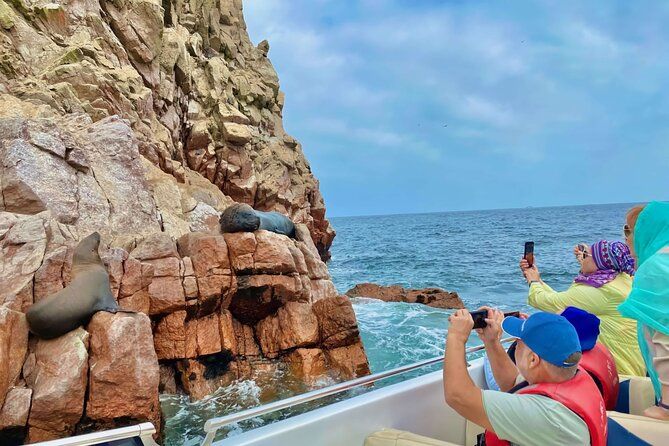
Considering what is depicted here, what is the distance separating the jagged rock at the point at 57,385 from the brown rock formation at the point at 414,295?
1478 cm

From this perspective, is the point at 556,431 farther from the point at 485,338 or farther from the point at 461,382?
the point at 485,338

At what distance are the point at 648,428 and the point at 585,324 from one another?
62 cm

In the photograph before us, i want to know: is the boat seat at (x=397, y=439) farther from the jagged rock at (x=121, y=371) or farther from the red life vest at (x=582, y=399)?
the jagged rock at (x=121, y=371)

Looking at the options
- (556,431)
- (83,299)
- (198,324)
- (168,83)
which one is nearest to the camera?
(556,431)

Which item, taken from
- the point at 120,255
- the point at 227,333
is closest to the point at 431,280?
the point at 227,333

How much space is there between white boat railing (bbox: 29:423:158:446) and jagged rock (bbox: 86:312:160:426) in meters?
3.83

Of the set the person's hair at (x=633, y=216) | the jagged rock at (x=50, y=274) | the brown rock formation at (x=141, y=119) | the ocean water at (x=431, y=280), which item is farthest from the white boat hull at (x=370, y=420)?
the brown rock formation at (x=141, y=119)

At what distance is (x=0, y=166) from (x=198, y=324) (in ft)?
16.3

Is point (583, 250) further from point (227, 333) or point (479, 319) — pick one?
point (227, 333)

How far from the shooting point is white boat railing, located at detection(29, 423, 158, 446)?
2012mm

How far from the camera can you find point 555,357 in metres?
2.11

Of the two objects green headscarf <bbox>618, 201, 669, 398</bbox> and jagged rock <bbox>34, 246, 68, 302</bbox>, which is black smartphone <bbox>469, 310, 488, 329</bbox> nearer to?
green headscarf <bbox>618, 201, 669, 398</bbox>

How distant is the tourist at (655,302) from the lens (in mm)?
1982

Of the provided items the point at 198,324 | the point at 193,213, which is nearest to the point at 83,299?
the point at 198,324
